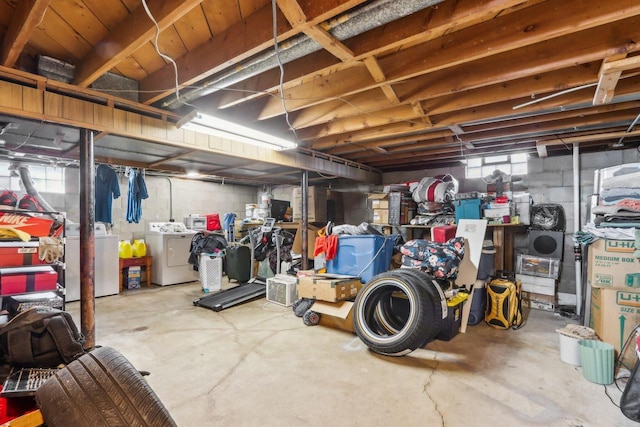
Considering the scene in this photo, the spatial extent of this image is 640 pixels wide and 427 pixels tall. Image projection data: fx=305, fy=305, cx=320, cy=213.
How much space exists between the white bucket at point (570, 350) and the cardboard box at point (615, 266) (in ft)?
1.94

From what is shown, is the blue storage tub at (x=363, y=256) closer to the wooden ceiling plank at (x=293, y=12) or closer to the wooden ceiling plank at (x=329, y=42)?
the wooden ceiling plank at (x=329, y=42)

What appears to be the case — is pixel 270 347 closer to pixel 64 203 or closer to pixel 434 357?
pixel 434 357

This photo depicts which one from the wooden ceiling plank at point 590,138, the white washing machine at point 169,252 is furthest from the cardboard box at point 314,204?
the wooden ceiling plank at point 590,138

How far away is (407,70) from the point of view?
225cm

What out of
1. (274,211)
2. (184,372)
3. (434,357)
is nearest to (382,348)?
(434,357)

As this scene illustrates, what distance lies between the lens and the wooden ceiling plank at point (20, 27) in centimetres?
153

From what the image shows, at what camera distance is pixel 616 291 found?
2662mm

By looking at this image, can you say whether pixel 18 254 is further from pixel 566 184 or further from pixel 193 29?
pixel 566 184

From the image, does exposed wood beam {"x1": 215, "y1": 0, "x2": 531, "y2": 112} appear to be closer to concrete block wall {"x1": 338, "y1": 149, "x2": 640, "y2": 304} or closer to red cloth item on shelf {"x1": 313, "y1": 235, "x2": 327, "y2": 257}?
red cloth item on shelf {"x1": 313, "y1": 235, "x2": 327, "y2": 257}

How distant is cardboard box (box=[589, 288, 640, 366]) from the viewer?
255cm

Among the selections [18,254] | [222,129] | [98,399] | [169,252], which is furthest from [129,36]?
[169,252]

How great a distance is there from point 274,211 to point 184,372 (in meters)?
3.95

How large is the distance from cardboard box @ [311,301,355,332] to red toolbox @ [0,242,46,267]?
274cm

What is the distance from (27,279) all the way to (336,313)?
2.88 metres
